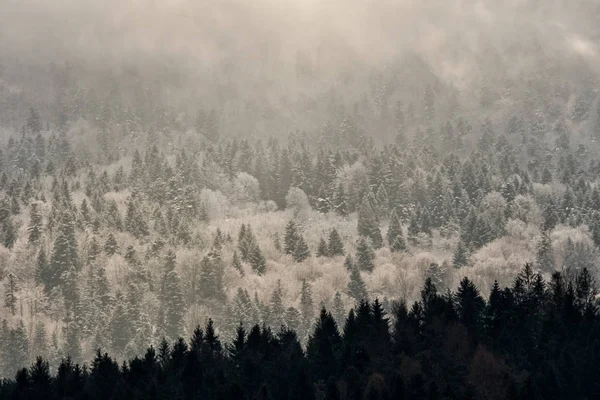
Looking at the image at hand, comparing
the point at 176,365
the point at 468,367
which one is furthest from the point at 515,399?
the point at 176,365

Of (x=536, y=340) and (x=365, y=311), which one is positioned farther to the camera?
(x=365, y=311)

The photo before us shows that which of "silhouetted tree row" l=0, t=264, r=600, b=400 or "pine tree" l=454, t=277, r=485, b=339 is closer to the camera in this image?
"silhouetted tree row" l=0, t=264, r=600, b=400

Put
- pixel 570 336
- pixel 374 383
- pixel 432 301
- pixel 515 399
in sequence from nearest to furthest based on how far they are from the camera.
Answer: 1. pixel 515 399
2. pixel 374 383
3. pixel 570 336
4. pixel 432 301

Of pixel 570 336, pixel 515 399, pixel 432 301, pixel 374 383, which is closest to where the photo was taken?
pixel 515 399

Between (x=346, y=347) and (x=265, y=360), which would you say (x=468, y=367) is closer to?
(x=346, y=347)

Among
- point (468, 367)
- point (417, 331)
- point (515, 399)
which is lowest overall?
point (515, 399)

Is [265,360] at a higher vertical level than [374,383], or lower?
higher

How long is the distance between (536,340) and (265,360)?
31.7 m

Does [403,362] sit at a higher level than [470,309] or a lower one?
lower

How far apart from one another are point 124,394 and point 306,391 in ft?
64.6

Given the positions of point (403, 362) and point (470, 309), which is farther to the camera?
point (470, 309)

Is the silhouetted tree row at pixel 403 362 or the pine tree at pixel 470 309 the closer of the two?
the silhouetted tree row at pixel 403 362

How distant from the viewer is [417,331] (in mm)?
119500

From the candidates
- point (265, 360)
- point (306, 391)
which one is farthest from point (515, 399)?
point (265, 360)
